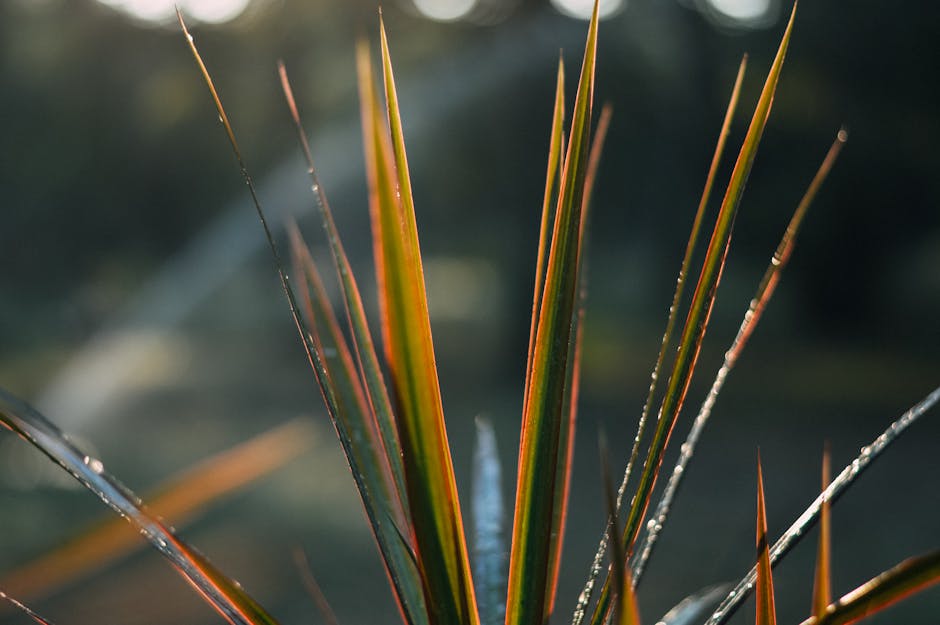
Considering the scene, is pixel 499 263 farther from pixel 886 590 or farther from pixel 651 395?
pixel 886 590

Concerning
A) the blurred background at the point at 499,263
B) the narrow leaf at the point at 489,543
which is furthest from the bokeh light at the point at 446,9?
the narrow leaf at the point at 489,543

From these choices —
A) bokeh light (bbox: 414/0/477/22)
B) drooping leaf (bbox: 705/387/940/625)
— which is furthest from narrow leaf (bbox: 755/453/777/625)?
bokeh light (bbox: 414/0/477/22)

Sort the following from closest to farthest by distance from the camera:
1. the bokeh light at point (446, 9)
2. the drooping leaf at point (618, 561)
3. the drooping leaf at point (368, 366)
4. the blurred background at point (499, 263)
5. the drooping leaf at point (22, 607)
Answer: the drooping leaf at point (618, 561)
the drooping leaf at point (22, 607)
the drooping leaf at point (368, 366)
the blurred background at point (499, 263)
the bokeh light at point (446, 9)

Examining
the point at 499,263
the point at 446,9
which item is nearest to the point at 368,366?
the point at 499,263

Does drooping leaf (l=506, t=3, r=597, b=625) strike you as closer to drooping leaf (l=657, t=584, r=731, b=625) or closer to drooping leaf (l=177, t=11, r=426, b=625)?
drooping leaf (l=177, t=11, r=426, b=625)

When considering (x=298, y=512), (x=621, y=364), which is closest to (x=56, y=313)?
(x=621, y=364)

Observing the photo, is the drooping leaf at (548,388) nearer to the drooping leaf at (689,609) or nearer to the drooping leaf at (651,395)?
the drooping leaf at (651,395)
